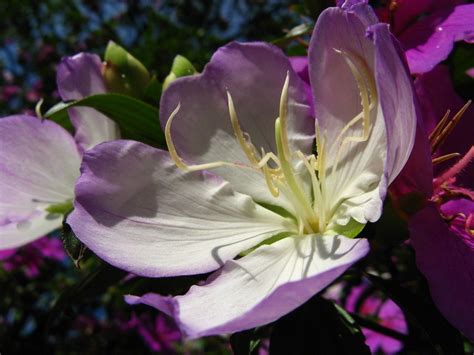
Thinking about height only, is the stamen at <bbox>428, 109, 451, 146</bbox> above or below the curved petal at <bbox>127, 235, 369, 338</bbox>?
above

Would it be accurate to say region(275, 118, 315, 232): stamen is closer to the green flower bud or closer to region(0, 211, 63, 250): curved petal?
the green flower bud

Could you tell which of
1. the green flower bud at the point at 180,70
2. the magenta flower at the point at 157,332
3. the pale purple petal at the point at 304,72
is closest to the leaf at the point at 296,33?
the pale purple petal at the point at 304,72

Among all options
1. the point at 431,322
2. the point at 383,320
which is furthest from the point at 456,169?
the point at 383,320

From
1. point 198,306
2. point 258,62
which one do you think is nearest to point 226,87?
point 258,62

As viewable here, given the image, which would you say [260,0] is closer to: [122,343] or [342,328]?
[122,343]

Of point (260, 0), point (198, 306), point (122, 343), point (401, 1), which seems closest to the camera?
point (198, 306)

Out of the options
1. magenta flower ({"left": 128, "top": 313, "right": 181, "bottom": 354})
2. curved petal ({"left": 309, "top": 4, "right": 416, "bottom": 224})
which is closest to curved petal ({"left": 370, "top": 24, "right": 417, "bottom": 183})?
curved petal ({"left": 309, "top": 4, "right": 416, "bottom": 224})
